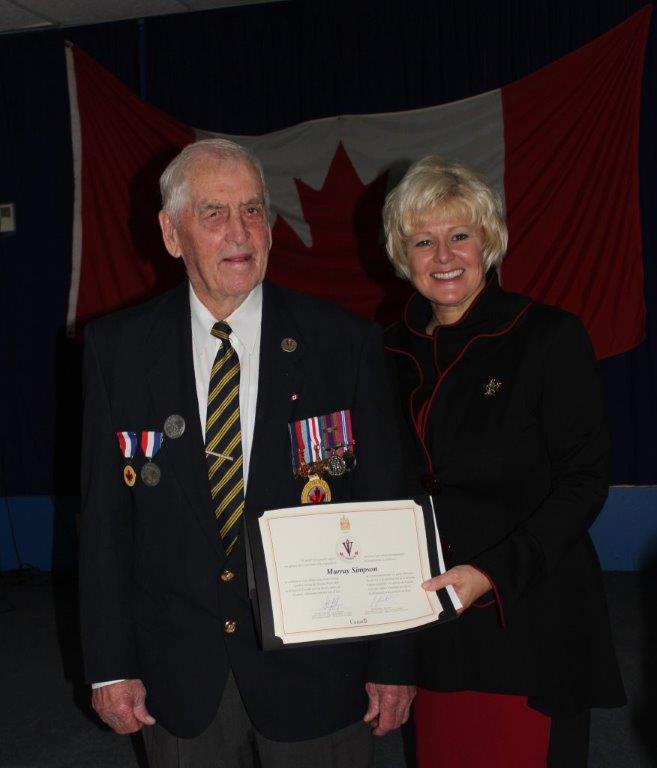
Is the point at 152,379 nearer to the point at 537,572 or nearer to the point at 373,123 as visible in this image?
the point at 537,572

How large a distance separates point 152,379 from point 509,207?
11.9 feet

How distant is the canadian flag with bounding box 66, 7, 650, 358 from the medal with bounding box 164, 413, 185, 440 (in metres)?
3.51

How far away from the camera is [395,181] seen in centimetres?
499

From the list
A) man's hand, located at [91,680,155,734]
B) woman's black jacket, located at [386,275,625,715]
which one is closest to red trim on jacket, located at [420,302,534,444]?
woman's black jacket, located at [386,275,625,715]

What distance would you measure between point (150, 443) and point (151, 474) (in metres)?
0.06

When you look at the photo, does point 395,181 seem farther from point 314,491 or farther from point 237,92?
point 314,491

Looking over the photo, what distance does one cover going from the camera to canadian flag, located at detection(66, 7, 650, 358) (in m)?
4.71

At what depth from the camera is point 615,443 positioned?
5.00 m

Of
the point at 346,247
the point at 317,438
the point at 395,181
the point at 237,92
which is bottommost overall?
the point at 317,438

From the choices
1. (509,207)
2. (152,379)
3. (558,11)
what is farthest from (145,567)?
(558,11)

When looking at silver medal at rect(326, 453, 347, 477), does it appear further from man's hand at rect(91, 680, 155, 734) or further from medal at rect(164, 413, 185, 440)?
man's hand at rect(91, 680, 155, 734)

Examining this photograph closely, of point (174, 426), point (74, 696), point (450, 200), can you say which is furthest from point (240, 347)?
point (74, 696)

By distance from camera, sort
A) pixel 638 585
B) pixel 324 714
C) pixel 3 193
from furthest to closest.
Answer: pixel 3 193, pixel 638 585, pixel 324 714
